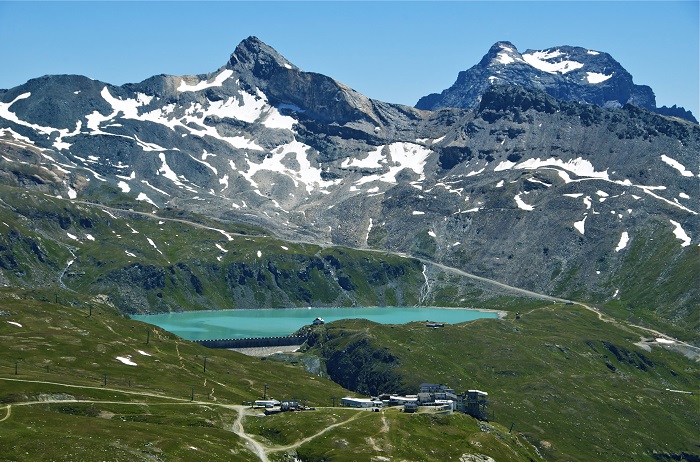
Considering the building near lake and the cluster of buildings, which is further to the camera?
the building near lake

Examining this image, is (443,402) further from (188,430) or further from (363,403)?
(188,430)

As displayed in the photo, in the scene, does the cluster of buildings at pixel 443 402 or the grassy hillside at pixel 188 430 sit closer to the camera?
the grassy hillside at pixel 188 430

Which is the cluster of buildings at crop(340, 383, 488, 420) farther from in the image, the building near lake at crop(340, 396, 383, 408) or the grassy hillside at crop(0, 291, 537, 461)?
the grassy hillside at crop(0, 291, 537, 461)

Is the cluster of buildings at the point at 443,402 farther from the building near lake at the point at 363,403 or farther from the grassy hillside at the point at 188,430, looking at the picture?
the grassy hillside at the point at 188,430

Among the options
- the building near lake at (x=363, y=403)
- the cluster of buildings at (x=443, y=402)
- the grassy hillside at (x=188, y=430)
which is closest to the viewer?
the grassy hillside at (x=188, y=430)

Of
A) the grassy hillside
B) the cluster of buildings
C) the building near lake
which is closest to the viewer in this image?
the grassy hillside

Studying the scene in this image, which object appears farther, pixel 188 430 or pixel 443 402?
pixel 443 402

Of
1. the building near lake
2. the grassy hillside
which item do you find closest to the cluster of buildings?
the building near lake

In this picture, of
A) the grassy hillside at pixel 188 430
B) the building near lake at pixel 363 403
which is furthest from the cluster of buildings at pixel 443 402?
the grassy hillside at pixel 188 430

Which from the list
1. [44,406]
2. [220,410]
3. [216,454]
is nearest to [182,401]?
[220,410]

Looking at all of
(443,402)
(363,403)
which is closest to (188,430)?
(363,403)

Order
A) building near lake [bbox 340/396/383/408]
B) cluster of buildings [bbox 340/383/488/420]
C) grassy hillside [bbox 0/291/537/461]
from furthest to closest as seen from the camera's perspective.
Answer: building near lake [bbox 340/396/383/408] < cluster of buildings [bbox 340/383/488/420] < grassy hillside [bbox 0/291/537/461]

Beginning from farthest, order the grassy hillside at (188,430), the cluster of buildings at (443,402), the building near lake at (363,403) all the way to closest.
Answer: the building near lake at (363,403)
the cluster of buildings at (443,402)
the grassy hillside at (188,430)
